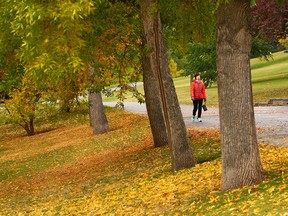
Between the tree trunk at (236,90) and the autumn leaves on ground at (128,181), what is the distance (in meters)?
0.49

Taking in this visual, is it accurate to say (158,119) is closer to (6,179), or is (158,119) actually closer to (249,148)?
(6,179)

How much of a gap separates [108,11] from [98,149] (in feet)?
31.9

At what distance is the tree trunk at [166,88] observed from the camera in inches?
488

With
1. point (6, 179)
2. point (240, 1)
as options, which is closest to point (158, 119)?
point (6, 179)

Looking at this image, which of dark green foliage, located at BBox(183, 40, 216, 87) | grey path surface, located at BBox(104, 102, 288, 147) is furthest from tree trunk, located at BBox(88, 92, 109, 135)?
dark green foliage, located at BBox(183, 40, 216, 87)

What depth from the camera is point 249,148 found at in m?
9.62

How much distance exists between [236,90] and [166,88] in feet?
11.3

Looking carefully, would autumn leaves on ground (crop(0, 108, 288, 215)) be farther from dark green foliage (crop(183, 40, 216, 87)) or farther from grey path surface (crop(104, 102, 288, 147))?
dark green foliage (crop(183, 40, 216, 87))

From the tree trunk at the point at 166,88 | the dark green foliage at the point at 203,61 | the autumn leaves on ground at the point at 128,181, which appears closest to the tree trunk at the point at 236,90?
the autumn leaves on ground at the point at 128,181

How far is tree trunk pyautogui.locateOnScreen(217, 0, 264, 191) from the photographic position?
30.8 feet

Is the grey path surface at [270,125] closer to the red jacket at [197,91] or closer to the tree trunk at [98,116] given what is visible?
the red jacket at [197,91]

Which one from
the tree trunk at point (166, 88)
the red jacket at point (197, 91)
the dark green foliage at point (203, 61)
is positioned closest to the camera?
the tree trunk at point (166, 88)

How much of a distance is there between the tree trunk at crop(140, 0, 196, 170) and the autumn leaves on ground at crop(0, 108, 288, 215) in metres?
0.40

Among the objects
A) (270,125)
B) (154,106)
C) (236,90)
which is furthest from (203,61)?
(236,90)
